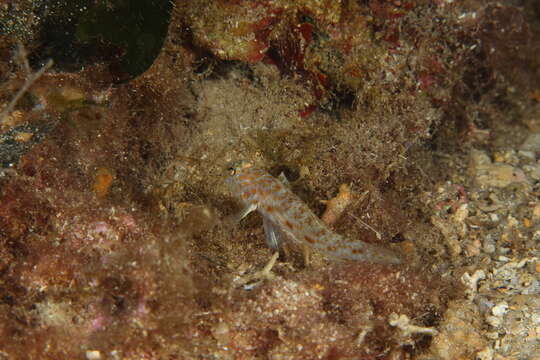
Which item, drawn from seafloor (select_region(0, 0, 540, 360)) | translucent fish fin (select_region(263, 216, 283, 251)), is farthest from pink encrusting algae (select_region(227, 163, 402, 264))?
seafloor (select_region(0, 0, 540, 360))

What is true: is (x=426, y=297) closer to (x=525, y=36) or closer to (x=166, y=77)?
(x=166, y=77)

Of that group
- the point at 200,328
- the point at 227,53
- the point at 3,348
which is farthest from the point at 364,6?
the point at 3,348

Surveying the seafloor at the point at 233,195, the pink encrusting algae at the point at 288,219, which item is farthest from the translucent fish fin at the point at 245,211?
the seafloor at the point at 233,195

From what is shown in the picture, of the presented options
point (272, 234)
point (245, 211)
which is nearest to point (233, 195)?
point (245, 211)

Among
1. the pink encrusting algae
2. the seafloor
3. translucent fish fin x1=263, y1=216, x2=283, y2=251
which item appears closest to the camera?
the seafloor

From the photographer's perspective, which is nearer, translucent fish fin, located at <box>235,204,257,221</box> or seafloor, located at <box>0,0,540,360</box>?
seafloor, located at <box>0,0,540,360</box>

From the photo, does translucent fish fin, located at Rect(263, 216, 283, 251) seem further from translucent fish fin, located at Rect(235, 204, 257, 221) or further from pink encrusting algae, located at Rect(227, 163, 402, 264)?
translucent fish fin, located at Rect(235, 204, 257, 221)
